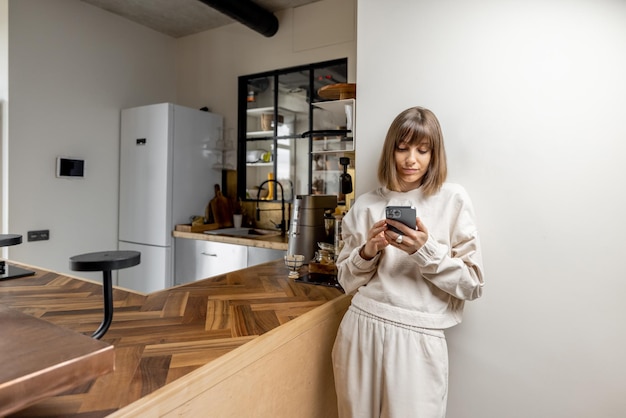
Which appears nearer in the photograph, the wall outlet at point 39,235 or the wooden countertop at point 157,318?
the wooden countertop at point 157,318

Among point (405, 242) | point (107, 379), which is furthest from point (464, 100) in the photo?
point (107, 379)

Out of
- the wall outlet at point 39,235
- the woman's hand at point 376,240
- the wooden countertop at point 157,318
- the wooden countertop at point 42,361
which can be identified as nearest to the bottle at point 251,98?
the wall outlet at point 39,235

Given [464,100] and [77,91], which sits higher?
[77,91]

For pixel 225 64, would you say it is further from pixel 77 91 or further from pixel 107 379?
pixel 107 379

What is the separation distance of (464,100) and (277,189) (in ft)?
8.34

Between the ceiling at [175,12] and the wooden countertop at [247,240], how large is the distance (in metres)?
1.96

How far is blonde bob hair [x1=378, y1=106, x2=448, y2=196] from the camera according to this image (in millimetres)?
1246

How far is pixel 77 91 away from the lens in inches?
135

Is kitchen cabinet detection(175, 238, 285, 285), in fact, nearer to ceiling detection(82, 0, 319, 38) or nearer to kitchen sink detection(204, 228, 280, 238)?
kitchen sink detection(204, 228, 280, 238)

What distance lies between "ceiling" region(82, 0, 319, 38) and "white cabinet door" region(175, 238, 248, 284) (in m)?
2.05

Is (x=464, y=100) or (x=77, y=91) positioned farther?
(x=77, y=91)

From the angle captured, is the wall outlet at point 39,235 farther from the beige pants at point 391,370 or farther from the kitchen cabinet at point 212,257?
the beige pants at point 391,370

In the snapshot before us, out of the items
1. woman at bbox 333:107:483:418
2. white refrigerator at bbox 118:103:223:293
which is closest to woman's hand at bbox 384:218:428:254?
woman at bbox 333:107:483:418

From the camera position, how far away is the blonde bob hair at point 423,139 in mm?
1246
